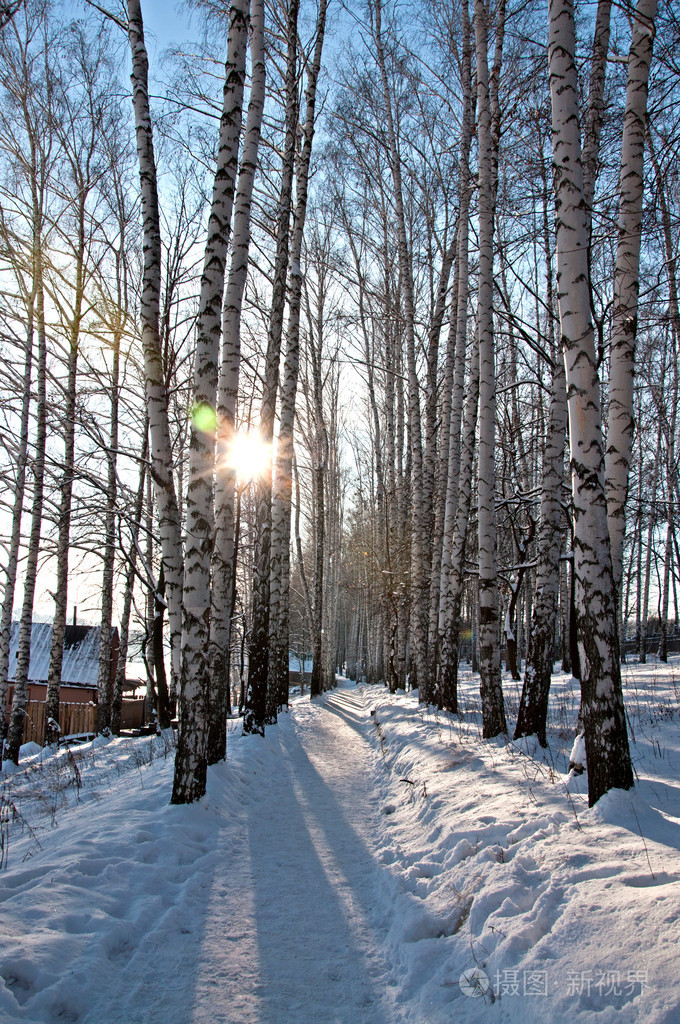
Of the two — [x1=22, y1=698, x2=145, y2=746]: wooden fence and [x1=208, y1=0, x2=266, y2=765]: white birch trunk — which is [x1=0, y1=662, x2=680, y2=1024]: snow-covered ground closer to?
[x1=208, y1=0, x2=266, y2=765]: white birch trunk

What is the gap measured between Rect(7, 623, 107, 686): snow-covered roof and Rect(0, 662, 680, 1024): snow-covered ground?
80.6 ft

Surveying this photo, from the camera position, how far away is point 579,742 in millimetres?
4285

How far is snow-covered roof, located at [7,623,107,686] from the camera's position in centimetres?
2748

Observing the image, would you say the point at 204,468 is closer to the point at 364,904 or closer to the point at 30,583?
the point at 364,904

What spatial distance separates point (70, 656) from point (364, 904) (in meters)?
29.7

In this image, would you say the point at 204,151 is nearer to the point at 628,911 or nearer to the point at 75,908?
the point at 75,908

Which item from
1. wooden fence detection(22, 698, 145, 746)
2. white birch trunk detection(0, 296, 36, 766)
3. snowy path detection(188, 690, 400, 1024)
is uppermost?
white birch trunk detection(0, 296, 36, 766)

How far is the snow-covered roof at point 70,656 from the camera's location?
27.5 meters

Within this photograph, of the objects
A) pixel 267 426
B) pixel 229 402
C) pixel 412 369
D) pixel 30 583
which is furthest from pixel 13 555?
pixel 412 369

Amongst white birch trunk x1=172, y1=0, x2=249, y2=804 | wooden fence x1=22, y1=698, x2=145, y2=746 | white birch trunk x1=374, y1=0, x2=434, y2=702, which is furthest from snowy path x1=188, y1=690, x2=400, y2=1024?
wooden fence x1=22, y1=698, x2=145, y2=746

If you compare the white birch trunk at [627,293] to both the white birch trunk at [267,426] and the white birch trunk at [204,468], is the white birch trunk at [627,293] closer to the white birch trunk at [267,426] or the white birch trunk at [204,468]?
the white birch trunk at [204,468]

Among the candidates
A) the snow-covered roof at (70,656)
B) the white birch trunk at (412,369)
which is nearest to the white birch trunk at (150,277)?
the white birch trunk at (412,369)

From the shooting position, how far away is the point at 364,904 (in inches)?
140

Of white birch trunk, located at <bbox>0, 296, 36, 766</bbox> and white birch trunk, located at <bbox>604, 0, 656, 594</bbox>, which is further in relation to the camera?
white birch trunk, located at <bbox>0, 296, 36, 766</bbox>
